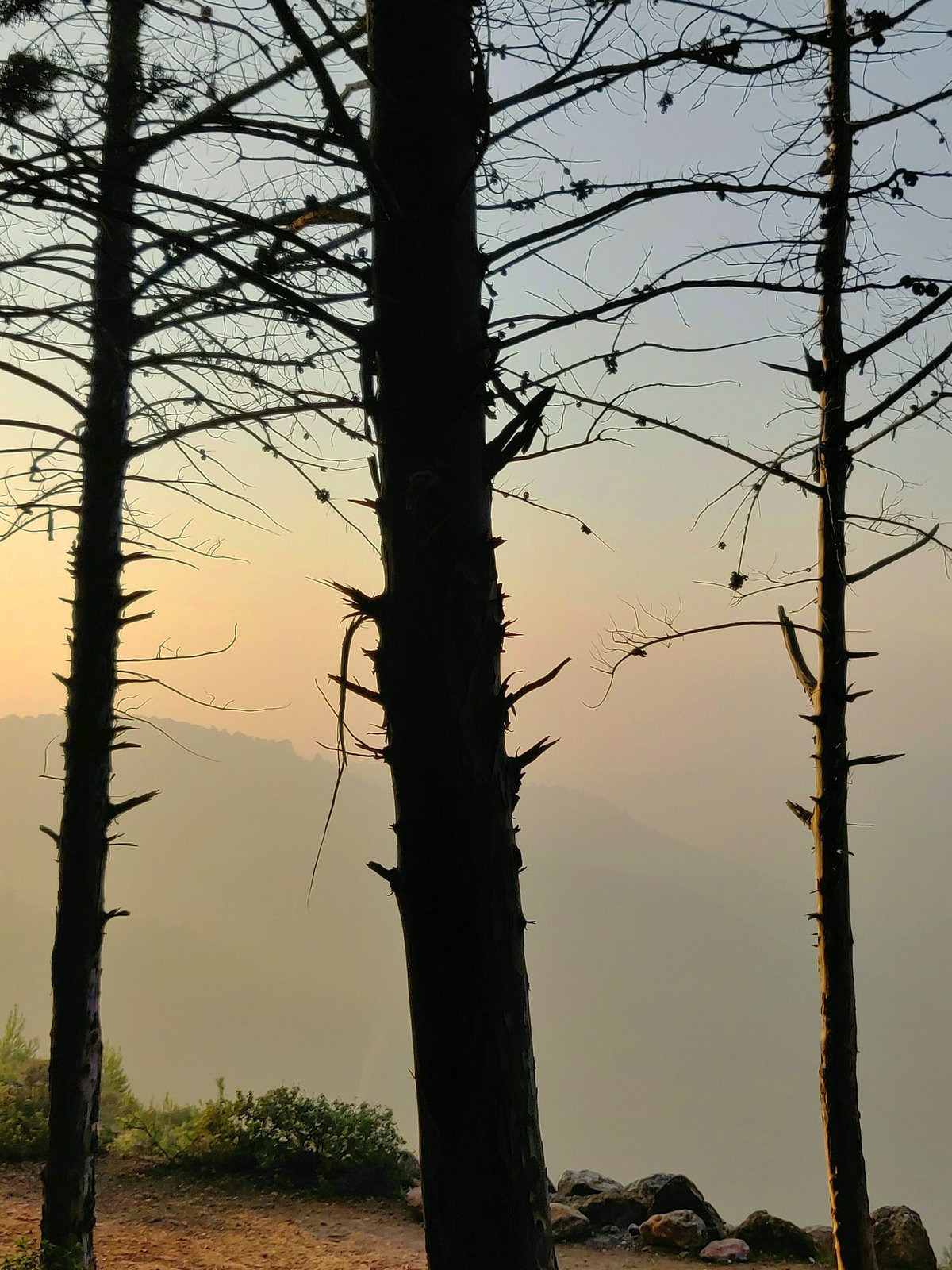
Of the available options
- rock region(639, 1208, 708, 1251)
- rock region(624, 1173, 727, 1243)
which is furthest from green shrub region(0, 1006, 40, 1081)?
rock region(639, 1208, 708, 1251)

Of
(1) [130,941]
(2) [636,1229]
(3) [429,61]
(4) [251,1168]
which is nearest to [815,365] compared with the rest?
Answer: (3) [429,61]

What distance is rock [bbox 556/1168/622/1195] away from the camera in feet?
31.4

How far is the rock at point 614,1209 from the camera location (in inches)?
354

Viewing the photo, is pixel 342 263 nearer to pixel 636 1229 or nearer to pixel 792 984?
pixel 636 1229

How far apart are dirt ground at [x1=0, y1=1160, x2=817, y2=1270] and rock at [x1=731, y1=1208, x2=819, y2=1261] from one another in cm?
31

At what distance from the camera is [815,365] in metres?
5.96

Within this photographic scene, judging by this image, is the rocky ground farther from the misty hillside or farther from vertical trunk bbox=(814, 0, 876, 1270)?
the misty hillside

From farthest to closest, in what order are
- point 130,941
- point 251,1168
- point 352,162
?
point 130,941 < point 251,1168 < point 352,162

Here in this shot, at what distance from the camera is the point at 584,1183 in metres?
9.72

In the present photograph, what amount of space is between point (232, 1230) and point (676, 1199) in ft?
13.4

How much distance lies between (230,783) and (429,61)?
99.5m

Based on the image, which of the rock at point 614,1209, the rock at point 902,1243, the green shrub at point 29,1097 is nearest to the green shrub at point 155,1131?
the green shrub at point 29,1097

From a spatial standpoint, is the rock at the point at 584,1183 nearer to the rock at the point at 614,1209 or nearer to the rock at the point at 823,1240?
the rock at the point at 614,1209

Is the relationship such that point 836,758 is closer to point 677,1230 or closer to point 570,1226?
point 677,1230
